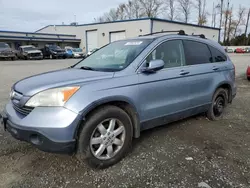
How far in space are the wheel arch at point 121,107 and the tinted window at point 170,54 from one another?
2.66 feet

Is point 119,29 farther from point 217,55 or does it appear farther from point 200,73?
point 200,73

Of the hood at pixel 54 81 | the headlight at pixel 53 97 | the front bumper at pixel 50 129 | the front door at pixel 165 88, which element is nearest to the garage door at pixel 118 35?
the front door at pixel 165 88

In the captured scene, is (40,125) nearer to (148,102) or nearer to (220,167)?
(148,102)

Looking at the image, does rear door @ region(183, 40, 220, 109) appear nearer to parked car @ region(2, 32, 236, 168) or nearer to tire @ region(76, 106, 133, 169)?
parked car @ region(2, 32, 236, 168)

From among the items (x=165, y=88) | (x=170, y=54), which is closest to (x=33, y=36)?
(x=170, y=54)

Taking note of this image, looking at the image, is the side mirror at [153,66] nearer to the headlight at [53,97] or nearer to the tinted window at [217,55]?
the headlight at [53,97]

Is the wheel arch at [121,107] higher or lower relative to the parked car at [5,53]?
lower

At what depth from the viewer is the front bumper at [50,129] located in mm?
2445

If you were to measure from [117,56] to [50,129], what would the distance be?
5.50 feet

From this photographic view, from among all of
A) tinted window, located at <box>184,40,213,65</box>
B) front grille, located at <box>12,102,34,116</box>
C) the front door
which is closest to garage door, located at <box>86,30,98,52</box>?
tinted window, located at <box>184,40,213,65</box>

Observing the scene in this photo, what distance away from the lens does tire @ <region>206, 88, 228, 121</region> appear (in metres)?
4.56

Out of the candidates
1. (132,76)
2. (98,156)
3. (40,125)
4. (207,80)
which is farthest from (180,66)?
(40,125)

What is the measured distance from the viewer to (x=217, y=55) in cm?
459

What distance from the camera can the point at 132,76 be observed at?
304 cm
